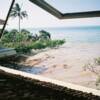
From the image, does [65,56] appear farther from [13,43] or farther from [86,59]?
[13,43]

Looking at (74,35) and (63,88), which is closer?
(63,88)

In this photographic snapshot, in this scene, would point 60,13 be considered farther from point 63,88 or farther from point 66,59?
point 66,59

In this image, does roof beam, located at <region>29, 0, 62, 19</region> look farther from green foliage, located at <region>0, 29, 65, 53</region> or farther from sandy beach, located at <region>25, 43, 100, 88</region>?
green foliage, located at <region>0, 29, 65, 53</region>

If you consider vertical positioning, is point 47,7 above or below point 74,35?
below

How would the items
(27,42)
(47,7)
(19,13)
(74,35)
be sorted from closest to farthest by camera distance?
1. (47,7)
2. (27,42)
3. (74,35)
4. (19,13)

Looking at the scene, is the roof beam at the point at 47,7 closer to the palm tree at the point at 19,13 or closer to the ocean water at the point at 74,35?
the ocean water at the point at 74,35

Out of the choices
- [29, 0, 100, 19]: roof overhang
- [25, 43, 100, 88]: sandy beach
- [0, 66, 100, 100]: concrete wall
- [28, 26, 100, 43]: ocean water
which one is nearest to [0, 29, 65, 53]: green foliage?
[25, 43, 100, 88]: sandy beach

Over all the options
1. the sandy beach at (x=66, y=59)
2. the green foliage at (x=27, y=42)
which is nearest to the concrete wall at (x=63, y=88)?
the sandy beach at (x=66, y=59)

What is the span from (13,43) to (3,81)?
511 inches

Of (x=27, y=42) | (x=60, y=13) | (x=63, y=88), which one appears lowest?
(x=63, y=88)

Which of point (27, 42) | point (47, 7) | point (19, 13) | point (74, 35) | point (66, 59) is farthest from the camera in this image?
point (19, 13)

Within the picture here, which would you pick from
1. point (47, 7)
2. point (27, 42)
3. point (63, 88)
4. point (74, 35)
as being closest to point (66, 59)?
point (27, 42)

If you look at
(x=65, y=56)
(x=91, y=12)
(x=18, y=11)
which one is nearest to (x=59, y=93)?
(x=91, y=12)

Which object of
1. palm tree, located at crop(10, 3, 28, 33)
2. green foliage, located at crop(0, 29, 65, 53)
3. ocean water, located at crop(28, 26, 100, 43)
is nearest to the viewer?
green foliage, located at crop(0, 29, 65, 53)
